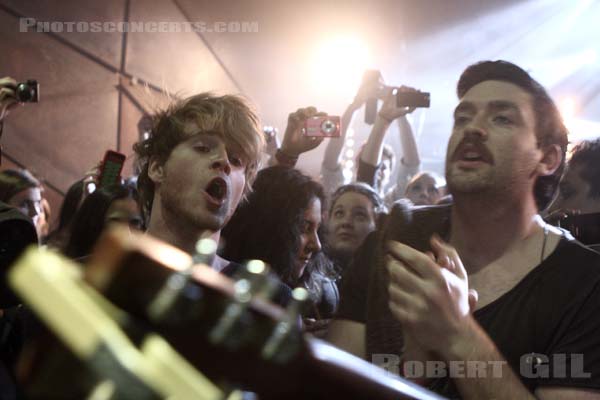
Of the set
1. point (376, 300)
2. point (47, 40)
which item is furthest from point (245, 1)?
point (376, 300)

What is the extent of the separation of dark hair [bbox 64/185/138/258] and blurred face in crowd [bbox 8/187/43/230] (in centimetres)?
94

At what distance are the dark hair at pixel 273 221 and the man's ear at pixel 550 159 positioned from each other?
1072 millimetres

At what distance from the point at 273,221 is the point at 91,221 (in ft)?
2.41

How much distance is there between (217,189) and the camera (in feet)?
7.20

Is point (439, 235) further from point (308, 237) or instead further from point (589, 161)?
point (589, 161)

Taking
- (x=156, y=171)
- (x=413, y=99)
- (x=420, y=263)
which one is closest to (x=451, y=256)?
(x=420, y=263)

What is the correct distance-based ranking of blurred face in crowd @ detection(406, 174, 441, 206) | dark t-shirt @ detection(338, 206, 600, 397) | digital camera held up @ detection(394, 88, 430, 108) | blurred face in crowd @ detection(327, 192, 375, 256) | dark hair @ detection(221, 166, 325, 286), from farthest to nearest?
blurred face in crowd @ detection(406, 174, 441, 206), digital camera held up @ detection(394, 88, 430, 108), blurred face in crowd @ detection(327, 192, 375, 256), dark hair @ detection(221, 166, 325, 286), dark t-shirt @ detection(338, 206, 600, 397)

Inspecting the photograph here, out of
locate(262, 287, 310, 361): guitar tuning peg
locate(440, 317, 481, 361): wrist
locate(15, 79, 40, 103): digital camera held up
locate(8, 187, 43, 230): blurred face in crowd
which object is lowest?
locate(440, 317, 481, 361): wrist

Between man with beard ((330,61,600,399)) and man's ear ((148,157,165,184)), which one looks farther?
man's ear ((148,157,165,184))

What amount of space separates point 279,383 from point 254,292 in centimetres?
11

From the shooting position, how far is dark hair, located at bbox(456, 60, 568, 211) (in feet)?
7.04

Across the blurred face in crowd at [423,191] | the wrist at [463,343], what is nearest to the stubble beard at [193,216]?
the wrist at [463,343]

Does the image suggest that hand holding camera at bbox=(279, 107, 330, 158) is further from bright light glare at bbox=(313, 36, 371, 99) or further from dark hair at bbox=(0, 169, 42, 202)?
bright light glare at bbox=(313, 36, 371, 99)

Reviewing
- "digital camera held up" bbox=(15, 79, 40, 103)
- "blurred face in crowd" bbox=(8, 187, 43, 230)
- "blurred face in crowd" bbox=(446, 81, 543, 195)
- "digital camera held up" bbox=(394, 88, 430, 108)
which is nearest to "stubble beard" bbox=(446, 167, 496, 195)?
"blurred face in crowd" bbox=(446, 81, 543, 195)
